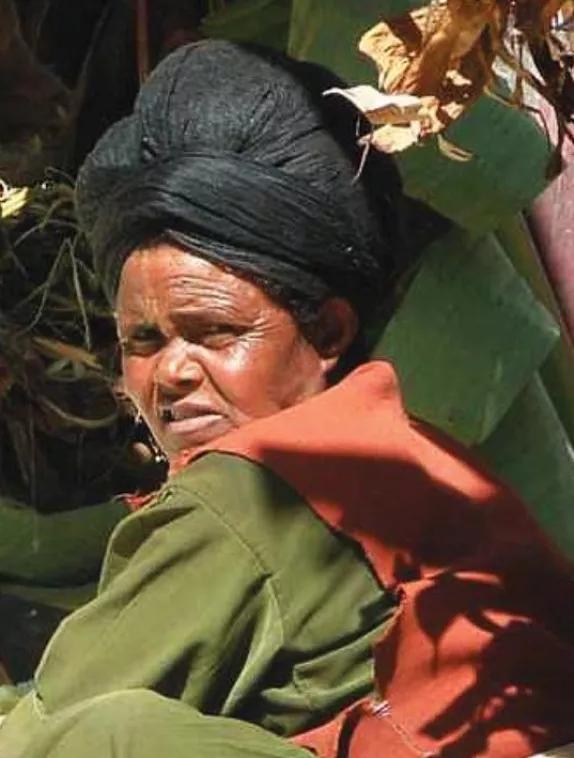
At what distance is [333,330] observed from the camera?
1818mm

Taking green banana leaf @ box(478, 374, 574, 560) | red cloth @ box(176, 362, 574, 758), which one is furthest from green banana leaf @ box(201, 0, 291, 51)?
red cloth @ box(176, 362, 574, 758)

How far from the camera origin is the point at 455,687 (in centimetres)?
166

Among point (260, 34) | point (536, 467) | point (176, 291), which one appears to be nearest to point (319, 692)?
point (176, 291)

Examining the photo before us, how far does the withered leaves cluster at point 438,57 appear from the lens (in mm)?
1494

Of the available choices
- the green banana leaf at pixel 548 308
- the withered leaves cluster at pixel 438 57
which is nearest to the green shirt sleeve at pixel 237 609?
the withered leaves cluster at pixel 438 57

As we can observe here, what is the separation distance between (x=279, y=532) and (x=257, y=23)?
93 centimetres

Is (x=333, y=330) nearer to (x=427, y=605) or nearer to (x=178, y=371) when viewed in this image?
(x=178, y=371)

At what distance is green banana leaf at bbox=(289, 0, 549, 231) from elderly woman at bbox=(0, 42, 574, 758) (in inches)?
14.3

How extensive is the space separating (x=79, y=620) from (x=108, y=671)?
0.17ft

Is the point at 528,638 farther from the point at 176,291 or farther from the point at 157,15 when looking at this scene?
the point at 157,15

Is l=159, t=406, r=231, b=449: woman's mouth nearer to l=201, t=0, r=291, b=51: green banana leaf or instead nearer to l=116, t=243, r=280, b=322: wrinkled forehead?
l=116, t=243, r=280, b=322: wrinkled forehead

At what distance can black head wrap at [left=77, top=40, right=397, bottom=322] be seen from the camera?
1752 millimetres

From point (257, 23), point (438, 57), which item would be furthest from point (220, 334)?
point (257, 23)

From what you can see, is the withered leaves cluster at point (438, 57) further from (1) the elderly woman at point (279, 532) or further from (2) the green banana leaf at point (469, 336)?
(2) the green banana leaf at point (469, 336)
